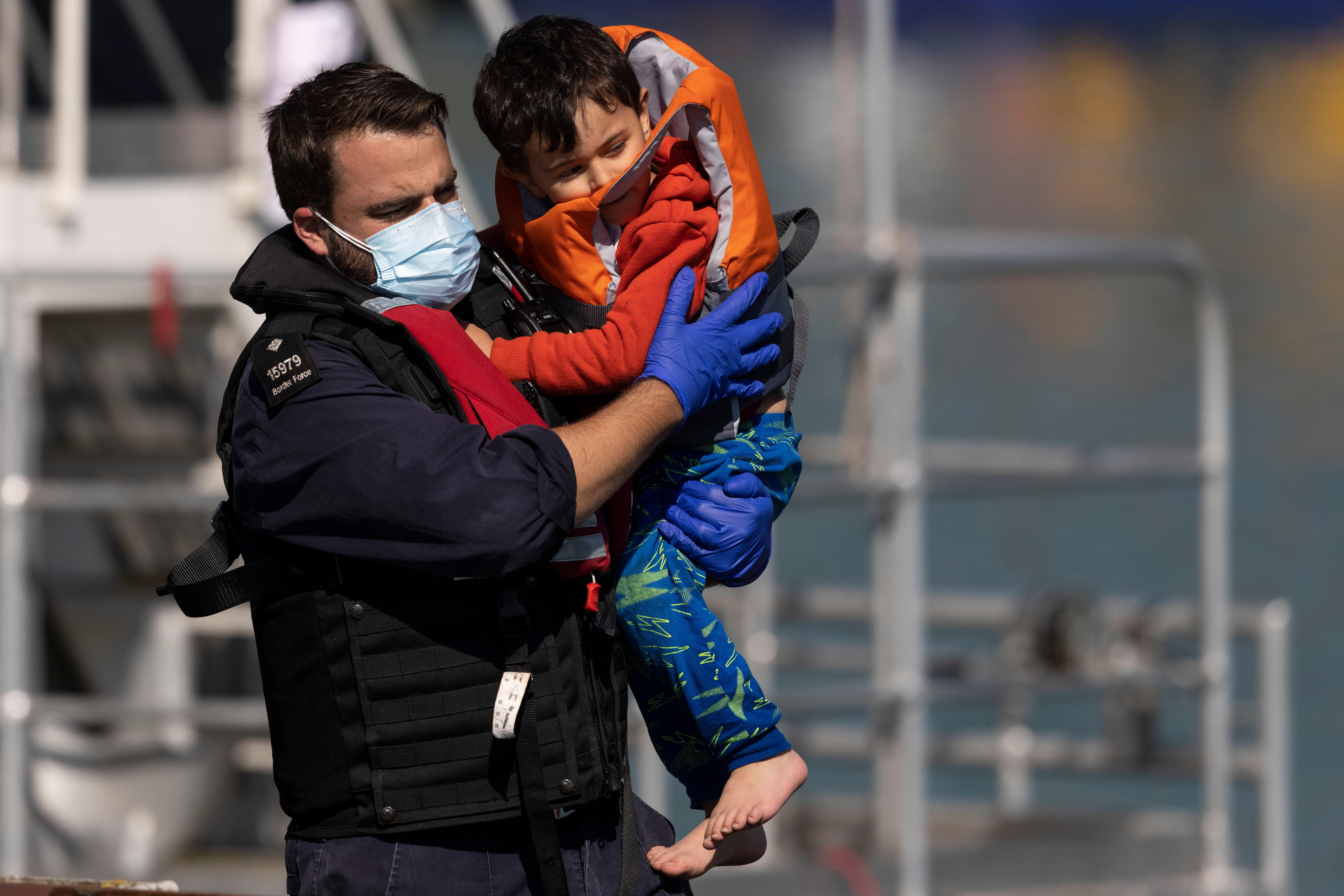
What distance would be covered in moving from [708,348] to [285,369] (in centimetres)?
49

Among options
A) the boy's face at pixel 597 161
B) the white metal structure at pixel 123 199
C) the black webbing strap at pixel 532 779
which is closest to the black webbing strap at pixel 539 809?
the black webbing strap at pixel 532 779

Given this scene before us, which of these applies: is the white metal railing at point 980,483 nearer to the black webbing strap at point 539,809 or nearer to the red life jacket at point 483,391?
the red life jacket at point 483,391

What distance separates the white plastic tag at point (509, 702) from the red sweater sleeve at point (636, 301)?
1.14 ft

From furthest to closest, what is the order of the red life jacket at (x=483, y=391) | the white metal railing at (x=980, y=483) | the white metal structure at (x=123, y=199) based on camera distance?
1. the white metal structure at (x=123, y=199)
2. the white metal railing at (x=980, y=483)
3. the red life jacket at (x=483, y=391)

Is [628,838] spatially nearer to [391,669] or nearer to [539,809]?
[539,809]

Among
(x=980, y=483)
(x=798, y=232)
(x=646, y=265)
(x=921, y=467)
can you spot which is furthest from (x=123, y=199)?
(x=646, y=265)

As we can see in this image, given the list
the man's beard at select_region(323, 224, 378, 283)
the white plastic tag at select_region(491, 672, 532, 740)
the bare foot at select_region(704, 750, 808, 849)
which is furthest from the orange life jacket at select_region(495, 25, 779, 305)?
the bare foot at select_region(704, 750, 808, 849)

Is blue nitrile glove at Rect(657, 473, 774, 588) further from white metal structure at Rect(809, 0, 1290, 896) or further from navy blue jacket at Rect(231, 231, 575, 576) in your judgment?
white metal structure at Rect(809, 0, 1290, 896)

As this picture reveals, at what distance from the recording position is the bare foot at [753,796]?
6.51ft

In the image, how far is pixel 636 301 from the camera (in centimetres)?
192

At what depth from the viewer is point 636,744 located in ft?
13.9

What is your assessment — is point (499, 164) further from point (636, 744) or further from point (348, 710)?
point (636, 744)

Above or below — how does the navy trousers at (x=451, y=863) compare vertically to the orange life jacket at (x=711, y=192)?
below

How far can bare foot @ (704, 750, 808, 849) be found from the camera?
6.51 feet
